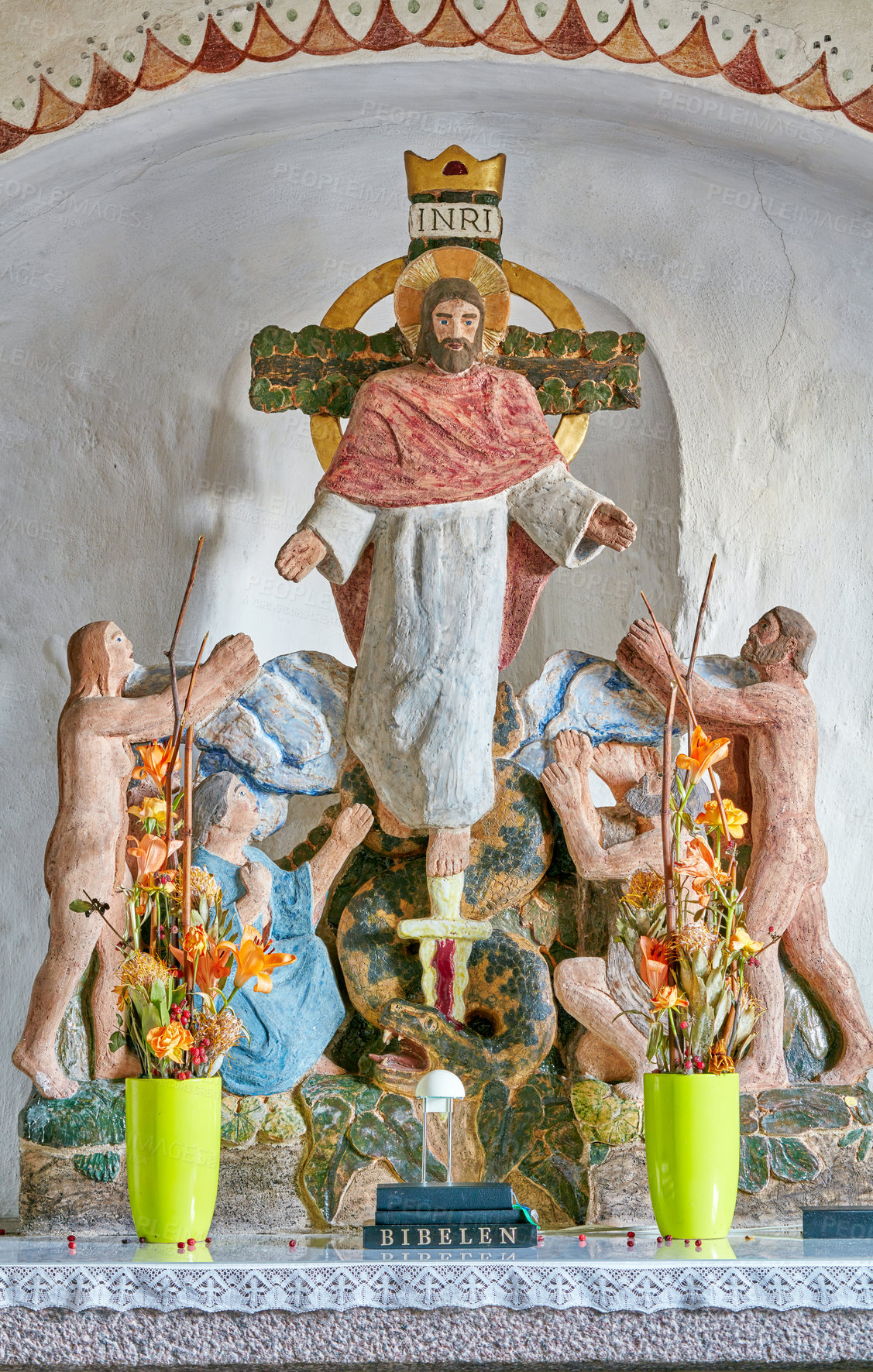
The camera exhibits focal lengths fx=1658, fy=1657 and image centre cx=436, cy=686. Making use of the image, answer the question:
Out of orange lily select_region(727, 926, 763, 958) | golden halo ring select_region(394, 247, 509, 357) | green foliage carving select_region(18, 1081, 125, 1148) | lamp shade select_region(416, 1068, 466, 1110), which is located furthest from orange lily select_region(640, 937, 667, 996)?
golden halo ring select_region(394, 247, 509, 357)

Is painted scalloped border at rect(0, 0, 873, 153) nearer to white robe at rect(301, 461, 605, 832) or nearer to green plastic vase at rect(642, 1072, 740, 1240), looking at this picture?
white robe at rect(301, 461, 605, 832)

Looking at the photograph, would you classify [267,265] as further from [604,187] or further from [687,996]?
[687,996]

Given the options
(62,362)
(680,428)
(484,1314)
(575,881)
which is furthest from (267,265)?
(484,1314)

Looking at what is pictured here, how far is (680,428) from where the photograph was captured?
5578 millimetres

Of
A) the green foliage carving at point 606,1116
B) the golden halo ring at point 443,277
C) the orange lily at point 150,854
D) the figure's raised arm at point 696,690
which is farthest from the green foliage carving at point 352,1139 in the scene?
the golden halo ring at point 443,277

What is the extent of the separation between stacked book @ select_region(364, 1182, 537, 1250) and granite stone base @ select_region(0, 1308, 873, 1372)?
189 mm

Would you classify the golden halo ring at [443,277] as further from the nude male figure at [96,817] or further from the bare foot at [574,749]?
the bare foot at [574,749]

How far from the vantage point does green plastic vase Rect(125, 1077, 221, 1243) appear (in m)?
3.33

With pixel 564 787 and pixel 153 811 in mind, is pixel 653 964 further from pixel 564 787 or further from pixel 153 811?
pixel 153 811

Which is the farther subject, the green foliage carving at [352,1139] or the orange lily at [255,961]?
the green foliage carving at [352,1139]

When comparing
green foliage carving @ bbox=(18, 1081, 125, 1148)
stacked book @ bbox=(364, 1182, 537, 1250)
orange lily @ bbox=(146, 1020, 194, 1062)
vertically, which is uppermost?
orange lily @ bbox=(146, 1020, 194, 1062)

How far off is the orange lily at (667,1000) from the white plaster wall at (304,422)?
211cm

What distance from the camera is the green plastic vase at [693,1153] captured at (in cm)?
336

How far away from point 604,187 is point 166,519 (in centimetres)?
181
